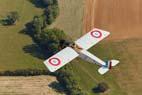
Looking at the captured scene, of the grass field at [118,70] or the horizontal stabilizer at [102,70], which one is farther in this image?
the grass field at [118,70]

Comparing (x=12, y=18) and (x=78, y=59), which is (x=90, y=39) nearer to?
(x=78, y=59)

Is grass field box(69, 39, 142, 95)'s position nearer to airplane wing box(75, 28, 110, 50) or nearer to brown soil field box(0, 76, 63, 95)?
airplane wing box(75, 28, 110, 50)

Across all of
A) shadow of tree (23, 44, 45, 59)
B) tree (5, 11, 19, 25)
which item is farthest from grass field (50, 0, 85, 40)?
tree (5, 11, 19, 25)

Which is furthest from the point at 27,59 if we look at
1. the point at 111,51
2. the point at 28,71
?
the point at 111,51

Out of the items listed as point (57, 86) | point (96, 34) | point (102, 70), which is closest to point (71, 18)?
point (96, 34)

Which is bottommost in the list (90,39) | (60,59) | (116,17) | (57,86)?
(57,86)

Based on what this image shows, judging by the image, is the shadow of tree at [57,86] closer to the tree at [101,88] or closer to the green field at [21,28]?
the green field at [21,28]

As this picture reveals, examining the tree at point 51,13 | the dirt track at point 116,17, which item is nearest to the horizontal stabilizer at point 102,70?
the dirt track at point 116,17
